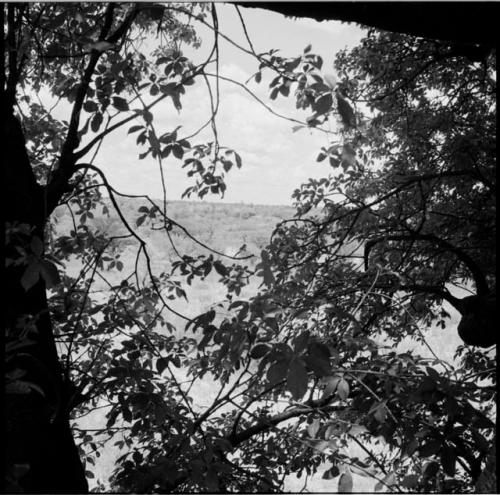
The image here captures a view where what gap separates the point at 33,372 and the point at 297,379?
1511 mm

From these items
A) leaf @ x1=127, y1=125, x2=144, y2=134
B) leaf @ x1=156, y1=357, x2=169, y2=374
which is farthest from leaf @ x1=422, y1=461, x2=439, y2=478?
leaf @ x1=127, y1=125, x2=144, y2=134

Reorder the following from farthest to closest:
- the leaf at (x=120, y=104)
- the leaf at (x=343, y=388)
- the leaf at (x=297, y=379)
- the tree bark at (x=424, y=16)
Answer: the leaf at (x=120, y=104), the leaf at (x=343, y=388), the tree bark at (x=424, y=16), the leaf at (x=297, y=379)

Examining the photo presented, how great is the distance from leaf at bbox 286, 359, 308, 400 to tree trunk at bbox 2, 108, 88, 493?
130cm

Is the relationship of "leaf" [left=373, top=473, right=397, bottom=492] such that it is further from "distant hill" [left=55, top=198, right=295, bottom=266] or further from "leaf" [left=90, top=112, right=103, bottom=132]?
"distant hill" [left=55, top=198, right=295, bottom=266]

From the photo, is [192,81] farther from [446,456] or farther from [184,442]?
[446,456]

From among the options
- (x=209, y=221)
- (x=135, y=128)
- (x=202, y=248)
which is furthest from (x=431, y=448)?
(x=209, y=221)

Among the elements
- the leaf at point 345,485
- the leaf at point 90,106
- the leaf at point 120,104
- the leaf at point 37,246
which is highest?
the leaf at point 90,106

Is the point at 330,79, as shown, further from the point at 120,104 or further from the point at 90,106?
the point at 90,106

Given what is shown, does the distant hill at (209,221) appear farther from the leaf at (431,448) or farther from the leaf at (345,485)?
the leaf at (345,485)

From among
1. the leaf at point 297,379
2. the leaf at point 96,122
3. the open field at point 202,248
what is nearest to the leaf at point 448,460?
the leaf at point 297,379

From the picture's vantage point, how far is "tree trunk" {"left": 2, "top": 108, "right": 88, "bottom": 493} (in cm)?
231

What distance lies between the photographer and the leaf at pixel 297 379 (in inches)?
57.4

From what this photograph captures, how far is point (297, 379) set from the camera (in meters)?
1.48

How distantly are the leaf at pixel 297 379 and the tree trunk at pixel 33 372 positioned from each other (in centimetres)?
130
